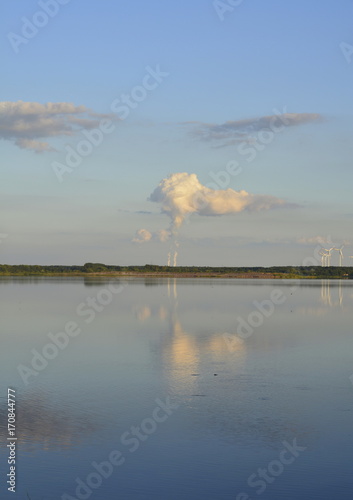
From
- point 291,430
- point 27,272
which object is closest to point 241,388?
A: point 291,430

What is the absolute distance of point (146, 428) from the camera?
45.7 feet

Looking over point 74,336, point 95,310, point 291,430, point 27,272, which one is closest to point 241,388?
point 291,430

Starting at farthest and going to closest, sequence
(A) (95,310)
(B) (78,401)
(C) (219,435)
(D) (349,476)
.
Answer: (A) (95,310)
(B) (78,401)
(C) (219,435)
(D) (349,476)

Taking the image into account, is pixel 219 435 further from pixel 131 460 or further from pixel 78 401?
pixel 78 401

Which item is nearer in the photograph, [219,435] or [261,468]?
[261,468]

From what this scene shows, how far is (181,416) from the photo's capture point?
1489 centimetres

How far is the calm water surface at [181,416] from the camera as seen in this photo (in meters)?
11.0

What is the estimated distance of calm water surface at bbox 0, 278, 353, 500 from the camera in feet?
36.1

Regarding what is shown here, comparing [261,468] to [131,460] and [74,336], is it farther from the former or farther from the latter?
[74,336]

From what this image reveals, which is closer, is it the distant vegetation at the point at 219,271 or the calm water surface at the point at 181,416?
the calm water surface at the point at 181,416

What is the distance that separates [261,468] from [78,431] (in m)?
4.31

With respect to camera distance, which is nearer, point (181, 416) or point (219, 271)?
point (181, 416)

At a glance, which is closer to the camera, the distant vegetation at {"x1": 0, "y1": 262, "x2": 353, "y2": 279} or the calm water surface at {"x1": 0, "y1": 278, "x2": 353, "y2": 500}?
the calm water surface at {"x1": 0, "y1": 278, "x2": 353, "y2": 500}

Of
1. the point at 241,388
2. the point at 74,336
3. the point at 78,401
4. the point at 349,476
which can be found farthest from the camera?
the point at 74,336
